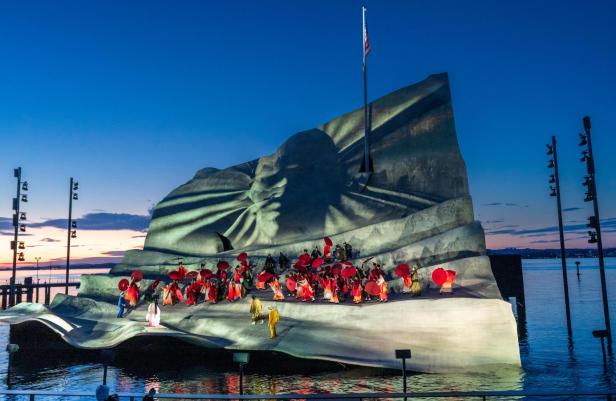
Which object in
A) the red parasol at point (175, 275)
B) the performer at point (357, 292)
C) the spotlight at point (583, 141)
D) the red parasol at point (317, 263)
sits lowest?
the performer at point (357, 292)

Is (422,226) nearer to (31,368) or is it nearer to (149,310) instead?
(149,310)

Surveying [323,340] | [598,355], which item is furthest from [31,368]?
[598,355]

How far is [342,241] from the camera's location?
21.8m

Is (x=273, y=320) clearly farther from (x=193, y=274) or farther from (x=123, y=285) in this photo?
(x=123, y=285)

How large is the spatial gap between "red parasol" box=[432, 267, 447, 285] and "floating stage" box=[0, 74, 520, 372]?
49cm

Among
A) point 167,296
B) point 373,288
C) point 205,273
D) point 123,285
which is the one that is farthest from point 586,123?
point 123,285

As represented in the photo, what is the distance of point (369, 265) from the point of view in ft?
65.4

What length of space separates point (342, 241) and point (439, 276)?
5001 mm

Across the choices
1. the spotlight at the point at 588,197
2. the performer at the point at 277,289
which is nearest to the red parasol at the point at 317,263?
the performer at the point at 277,289

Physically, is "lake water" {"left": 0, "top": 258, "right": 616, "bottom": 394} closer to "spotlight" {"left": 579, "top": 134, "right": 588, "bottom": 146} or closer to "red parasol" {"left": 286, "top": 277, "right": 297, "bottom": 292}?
"red parasol" {"left": 286, "top": 277, "right": 297, "bottom": 292}

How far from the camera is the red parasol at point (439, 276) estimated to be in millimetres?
17594

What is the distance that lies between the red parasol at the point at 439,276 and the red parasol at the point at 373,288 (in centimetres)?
177

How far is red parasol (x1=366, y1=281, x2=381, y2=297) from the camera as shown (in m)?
17.7

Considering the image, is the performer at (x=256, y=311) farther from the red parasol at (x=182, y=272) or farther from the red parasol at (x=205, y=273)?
the red parasol at (x=182, y=272)
